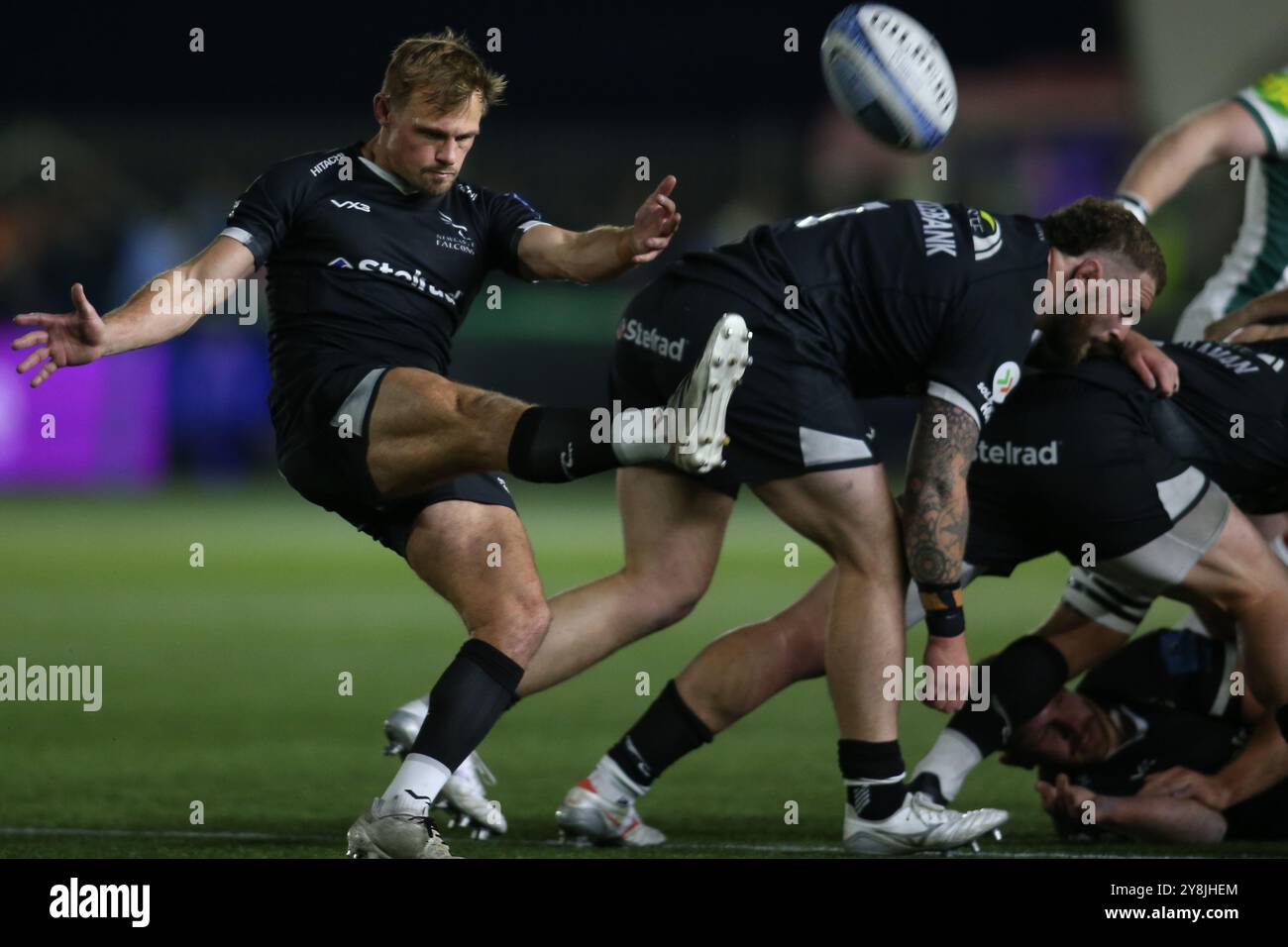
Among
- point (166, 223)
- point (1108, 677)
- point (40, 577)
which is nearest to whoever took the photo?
point (1108, 677)

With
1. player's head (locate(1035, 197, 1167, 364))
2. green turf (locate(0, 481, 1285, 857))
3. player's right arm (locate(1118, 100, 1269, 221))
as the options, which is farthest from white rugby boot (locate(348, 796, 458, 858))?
player's right arm (locate(1118, 100, 1269, 221))

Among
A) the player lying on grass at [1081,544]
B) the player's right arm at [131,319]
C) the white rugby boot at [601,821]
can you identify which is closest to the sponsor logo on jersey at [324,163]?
the player's right arm at [131,319]

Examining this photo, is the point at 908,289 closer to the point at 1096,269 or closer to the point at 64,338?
the point at 1096,269

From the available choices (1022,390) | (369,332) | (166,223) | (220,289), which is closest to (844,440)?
(1022,390)

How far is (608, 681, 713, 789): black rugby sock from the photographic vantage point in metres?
→ 5.18

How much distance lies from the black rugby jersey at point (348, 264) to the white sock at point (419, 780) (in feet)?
3.35

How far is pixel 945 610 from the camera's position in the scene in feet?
15.8

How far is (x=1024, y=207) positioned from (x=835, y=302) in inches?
569

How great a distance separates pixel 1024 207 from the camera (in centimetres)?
1888

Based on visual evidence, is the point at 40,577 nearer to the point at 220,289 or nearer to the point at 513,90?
the point at 220,289

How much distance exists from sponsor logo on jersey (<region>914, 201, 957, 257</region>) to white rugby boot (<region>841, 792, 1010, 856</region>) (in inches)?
54.8

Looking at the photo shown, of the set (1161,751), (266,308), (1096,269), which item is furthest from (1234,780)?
(266,308)

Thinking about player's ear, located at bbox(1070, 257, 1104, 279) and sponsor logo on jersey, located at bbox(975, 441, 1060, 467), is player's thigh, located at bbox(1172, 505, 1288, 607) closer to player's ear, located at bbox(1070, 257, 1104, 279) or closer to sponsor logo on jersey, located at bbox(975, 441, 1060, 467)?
sponsor logo on jersey, located at bbox(975, 441, 1060, 467)

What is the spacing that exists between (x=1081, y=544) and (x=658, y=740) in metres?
1.26
